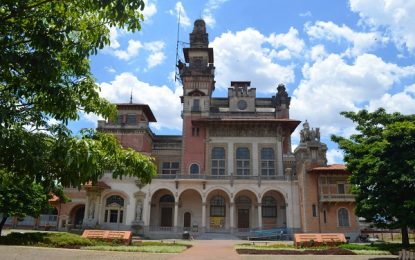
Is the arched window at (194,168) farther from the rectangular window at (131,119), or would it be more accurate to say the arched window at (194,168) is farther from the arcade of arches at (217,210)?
the rectangular window at (131,119)

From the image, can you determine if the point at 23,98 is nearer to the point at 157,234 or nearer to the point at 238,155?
the point at 157,234

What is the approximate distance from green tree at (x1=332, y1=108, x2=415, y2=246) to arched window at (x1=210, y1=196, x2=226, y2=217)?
80.4 ft

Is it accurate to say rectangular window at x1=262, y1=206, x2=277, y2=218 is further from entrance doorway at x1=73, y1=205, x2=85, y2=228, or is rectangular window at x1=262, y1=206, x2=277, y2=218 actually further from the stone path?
entrance doorway at x1=73, y1=205, x2=85, y2=228

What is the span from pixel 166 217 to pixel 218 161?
9.94m

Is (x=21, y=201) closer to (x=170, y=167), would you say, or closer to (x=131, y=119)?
(x=131, y=119)

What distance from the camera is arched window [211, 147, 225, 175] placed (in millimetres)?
47906

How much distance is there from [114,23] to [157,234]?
38.1 meters

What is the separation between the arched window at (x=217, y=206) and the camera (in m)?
45.7

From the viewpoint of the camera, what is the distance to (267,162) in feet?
157

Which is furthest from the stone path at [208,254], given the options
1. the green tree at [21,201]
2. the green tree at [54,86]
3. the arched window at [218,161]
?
the arched window at [218,161]

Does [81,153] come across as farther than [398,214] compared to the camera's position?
No

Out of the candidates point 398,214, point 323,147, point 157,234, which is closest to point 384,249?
point 398,214

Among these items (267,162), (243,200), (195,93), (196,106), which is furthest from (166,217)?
(195,93)

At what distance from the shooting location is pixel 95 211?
140ft
